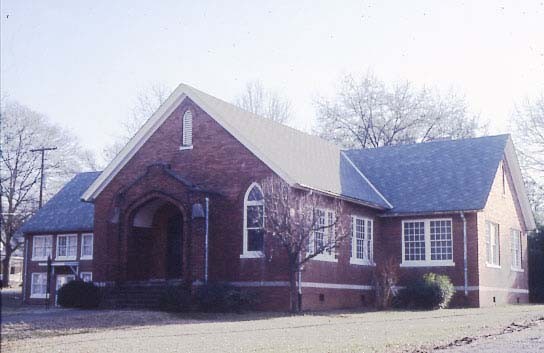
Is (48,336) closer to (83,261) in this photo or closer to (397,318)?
(397,318)

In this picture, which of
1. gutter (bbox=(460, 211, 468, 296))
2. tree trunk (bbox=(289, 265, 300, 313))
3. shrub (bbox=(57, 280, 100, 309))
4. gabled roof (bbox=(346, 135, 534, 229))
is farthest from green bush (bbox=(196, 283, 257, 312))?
gutter (bbox=(460, 211, 468, 296))

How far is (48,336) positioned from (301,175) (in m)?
12.9

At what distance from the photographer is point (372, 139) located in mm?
59531

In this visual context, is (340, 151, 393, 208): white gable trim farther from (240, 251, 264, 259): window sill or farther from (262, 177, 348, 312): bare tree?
(240, 251, 264, 259): window sill

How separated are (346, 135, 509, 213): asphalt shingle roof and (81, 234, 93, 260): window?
1409cm

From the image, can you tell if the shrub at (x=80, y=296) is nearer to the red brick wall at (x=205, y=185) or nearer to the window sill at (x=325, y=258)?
the red brick wall at (x=205, y=185)

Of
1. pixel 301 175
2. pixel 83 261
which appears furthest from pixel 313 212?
pixel 83 261

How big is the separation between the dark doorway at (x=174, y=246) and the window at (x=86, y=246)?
943cm

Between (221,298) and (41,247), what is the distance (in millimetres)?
19088

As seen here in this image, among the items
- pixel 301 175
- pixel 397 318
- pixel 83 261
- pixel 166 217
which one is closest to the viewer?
pixel 397 318

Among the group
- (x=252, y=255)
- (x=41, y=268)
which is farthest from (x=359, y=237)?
(x=41, y=268)

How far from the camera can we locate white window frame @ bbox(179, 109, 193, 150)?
31.0m

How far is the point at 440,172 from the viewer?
3638 cm

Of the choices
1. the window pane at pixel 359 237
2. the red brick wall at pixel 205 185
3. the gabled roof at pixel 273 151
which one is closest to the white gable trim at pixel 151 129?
the gabled roof at pixel 273 151
